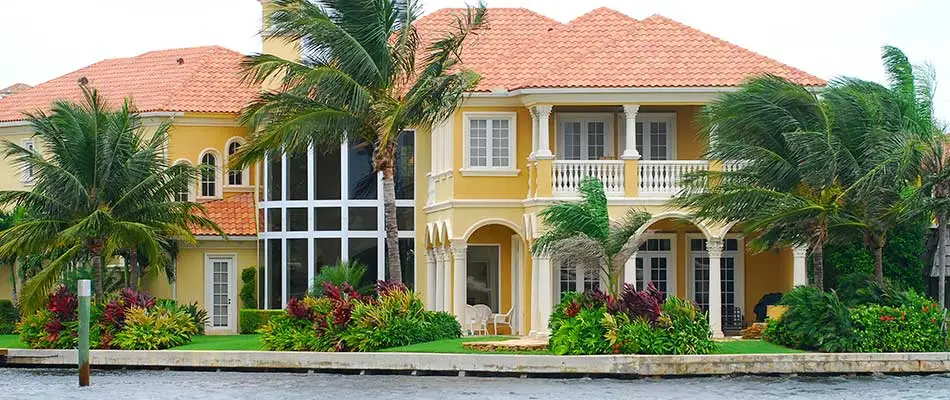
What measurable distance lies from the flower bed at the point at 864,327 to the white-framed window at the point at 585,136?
28.2ft

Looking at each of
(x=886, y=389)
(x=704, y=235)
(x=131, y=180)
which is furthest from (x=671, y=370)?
(x=131, y=180)

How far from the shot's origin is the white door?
47.0m

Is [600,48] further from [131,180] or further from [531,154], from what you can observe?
[131,180]

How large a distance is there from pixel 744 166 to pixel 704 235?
11.3ft

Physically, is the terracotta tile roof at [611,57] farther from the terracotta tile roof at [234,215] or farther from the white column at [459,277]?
the terracotta tile roof at [234,215]

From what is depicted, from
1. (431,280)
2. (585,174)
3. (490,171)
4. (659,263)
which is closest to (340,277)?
(431,280)

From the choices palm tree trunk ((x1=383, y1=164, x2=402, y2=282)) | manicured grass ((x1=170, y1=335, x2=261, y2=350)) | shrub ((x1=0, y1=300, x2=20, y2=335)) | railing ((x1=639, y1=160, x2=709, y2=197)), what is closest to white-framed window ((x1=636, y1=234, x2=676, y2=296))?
railing ((x1=639, y1=160, x2=709, y2=197))

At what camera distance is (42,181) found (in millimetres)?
39469

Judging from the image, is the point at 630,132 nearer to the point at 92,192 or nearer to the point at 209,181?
the point at 92,192

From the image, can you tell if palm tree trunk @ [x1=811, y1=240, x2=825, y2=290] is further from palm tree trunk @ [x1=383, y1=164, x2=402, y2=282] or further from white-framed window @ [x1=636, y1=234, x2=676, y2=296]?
palm tree trunk @ [x1=383, y1=164, x2=402, y2=282]

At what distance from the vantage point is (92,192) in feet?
129

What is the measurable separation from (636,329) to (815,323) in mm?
3494

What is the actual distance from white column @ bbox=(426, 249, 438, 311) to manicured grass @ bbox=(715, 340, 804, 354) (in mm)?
9627

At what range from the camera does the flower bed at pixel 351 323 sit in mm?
36094
